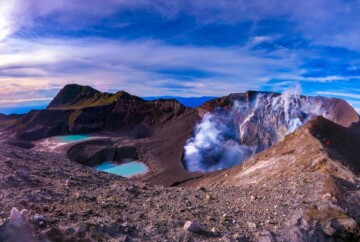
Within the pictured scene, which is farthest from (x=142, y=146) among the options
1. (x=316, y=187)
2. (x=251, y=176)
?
(x=316, y=187)

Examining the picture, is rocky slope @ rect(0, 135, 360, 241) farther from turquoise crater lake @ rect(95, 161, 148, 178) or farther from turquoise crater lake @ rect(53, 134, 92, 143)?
turquoise crater lake @ rect(53, 134, 92, 143)

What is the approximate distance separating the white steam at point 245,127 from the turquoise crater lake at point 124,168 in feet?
26.3

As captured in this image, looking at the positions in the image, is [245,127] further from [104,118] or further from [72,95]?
[72,95]

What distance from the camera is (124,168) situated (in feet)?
222

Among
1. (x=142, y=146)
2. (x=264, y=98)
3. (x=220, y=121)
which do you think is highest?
(x=264, y=98)

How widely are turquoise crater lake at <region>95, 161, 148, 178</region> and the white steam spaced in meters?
8.01

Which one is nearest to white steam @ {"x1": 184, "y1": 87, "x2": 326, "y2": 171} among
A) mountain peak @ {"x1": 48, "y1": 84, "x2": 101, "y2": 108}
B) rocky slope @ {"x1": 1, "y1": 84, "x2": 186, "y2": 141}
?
rocky slope @ {"x1": 1, "y1": 84, "x2": 186, "y2": 141}

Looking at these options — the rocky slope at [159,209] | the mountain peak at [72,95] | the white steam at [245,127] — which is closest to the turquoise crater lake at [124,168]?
the white steam at [245,127]

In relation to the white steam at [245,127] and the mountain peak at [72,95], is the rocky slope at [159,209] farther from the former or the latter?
the mountain peak at [72,95]

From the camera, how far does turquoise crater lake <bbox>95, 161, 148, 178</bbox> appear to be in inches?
2480

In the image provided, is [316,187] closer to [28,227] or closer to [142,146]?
[28,227]

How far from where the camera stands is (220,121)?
260ft

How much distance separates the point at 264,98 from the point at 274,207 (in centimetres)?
6841

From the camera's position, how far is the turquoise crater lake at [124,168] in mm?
63000
